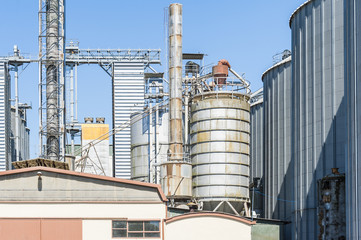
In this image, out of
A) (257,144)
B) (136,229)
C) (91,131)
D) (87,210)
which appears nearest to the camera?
(136,229)

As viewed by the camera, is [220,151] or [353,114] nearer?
[353,114]

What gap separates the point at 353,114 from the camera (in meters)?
29.2

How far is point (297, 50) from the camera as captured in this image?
42.8m

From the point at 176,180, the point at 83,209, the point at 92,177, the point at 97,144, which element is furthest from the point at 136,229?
the point at 97,144

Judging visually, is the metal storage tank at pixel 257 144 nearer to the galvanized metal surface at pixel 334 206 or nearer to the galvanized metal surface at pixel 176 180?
the galvanized metal surface at pixel 176 180

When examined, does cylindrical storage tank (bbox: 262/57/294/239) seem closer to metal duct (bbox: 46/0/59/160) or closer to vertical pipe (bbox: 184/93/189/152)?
vertical pipe (bbox: 184/93/189/152)

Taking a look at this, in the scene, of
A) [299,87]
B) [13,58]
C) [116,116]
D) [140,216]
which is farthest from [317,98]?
[13,58]

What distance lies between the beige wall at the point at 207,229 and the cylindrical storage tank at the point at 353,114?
9086 millimetres

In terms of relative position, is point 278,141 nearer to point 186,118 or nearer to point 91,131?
point 186,118

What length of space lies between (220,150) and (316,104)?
12.3 meters

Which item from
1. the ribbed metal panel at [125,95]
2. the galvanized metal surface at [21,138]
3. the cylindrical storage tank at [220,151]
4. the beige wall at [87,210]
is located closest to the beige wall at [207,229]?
the beige wall at [87,210]

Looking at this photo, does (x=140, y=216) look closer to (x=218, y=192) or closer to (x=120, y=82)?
(x=218, y=192)

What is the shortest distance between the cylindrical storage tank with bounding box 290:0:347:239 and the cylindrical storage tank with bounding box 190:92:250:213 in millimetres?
8685

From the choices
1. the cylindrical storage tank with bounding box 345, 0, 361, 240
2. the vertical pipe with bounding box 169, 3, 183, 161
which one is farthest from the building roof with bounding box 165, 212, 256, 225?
the vertical pipe with bounding box 169, 3, 183, 161
